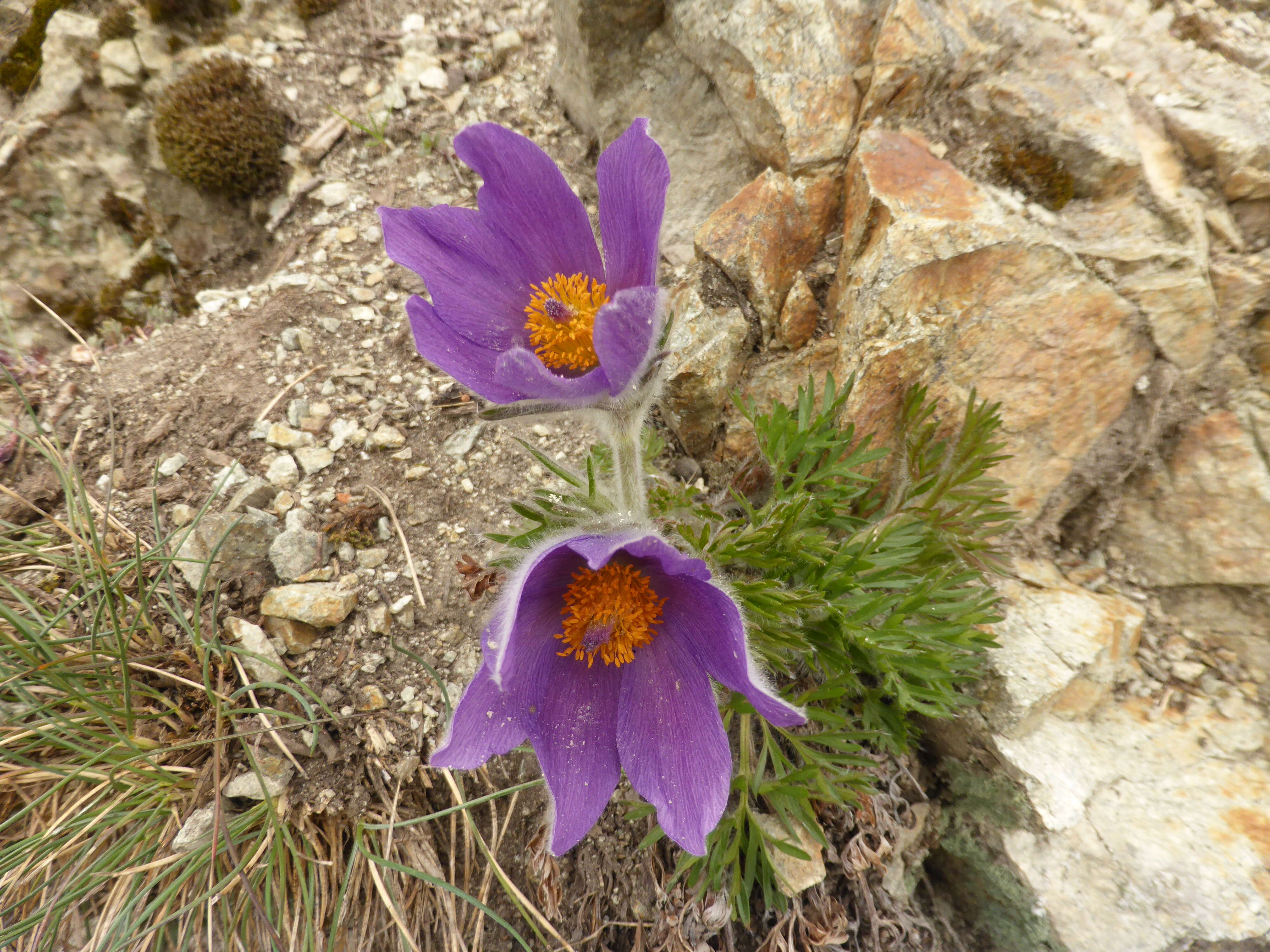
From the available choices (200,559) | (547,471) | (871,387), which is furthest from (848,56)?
(200,559)

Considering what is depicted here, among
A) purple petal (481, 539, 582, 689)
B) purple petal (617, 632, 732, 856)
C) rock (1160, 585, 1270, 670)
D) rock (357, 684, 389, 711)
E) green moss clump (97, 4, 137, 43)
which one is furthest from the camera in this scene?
green moss clump (97, 4, 137, 43)

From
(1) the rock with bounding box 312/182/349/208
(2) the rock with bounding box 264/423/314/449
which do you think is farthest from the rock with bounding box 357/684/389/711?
(1) the rock with bounding box 312/182/349/208

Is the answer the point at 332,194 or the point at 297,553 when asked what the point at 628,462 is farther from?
the point at 332,194

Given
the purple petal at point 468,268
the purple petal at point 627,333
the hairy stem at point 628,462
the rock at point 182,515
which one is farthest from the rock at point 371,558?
the purple petal at point 627,333

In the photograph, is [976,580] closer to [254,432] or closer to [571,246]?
[571,246]

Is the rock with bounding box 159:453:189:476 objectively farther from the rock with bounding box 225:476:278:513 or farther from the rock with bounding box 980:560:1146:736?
the rock with bounding box 980:560:1146:736

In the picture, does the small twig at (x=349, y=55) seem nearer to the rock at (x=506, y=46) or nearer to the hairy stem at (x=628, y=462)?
the rock at (x=506, y=46)

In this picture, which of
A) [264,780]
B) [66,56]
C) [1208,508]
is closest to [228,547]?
[264,780]

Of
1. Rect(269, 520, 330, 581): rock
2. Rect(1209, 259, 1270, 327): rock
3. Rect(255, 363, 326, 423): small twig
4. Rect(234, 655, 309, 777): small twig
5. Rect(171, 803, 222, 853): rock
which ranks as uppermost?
Rect(1209, 259, 1270, 327): rock
